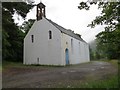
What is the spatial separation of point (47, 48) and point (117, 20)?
24.6 meters

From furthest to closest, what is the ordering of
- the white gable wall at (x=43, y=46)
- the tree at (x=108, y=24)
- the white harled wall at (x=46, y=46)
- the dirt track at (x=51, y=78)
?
the white gable wall at (x=43, y=46), the white harled wall at (x=46, y=46), the dirt track at (x=51, y=78), the tree at (x=108, y=24)

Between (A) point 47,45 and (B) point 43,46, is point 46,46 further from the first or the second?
(B) point 43,46

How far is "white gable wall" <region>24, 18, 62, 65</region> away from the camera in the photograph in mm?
28688

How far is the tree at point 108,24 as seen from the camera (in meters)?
5.38

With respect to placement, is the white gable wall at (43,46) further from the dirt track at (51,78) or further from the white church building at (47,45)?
Answer: the dirt track at (51,78)

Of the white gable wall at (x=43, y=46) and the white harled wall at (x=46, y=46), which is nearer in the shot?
the white harled wall at (x=46, y=46)

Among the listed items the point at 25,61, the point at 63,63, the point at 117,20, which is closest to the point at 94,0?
the point at 117,20

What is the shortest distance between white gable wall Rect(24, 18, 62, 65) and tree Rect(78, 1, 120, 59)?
72.1ft

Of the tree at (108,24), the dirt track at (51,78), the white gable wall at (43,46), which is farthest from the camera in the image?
the white gable wall at (43,46)

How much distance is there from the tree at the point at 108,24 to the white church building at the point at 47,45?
21.9 meters

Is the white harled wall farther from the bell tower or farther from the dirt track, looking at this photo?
the dirt track

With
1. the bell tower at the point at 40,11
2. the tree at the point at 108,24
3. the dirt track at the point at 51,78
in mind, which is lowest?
the dirt track at the point at 51,78

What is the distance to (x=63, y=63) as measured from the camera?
28156mm

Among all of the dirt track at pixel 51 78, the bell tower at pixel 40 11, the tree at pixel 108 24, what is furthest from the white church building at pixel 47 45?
the tree at pixel 108 24
